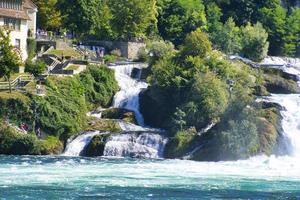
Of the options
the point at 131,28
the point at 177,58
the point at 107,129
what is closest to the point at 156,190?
the point at 107,129

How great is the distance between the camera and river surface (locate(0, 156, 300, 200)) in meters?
49.5

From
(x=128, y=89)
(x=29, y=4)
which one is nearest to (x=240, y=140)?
(x=128, y=89)

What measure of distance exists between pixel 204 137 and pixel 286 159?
23.9 ft

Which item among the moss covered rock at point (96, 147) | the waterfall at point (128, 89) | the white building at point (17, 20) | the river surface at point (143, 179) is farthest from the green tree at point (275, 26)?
the moss covered rock at point (96, 147)

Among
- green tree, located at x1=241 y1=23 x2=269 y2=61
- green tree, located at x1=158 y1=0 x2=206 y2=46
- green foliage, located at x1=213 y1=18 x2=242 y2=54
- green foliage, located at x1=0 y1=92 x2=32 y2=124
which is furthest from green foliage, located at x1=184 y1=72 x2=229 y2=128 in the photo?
green tree, located at x1=158 y1=0 x2=206 y2=46

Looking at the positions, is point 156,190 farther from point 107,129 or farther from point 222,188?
point 107,129

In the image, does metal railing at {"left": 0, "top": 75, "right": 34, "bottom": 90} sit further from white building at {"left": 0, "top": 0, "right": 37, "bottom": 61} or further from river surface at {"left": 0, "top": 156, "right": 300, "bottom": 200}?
river surface at {"left": 0, "top": 156, "right": 300, "bottom": 200}

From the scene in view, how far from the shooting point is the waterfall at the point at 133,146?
72000 mm

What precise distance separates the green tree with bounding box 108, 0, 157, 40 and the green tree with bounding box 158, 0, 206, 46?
10.6 m

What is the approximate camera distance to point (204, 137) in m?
72.9

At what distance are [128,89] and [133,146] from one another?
1521 cm

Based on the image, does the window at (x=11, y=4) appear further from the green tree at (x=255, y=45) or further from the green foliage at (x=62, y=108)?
the green tree at (x=255, y=45)

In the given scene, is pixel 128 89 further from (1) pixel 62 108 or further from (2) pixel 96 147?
(2) pixel 96 147

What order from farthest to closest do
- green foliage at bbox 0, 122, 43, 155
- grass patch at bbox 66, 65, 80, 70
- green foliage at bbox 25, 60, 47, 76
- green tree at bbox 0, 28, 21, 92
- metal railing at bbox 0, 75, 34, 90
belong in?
grass patch at bbox 66, 65, 80, 70, green foliage at bbox 25, 60, 47, 76, metal railing at bbox 0, 75, 34, 90, green tree at bbox 0, 28, 21, 92, green foliage at bbox 0, 122, 43, 155
